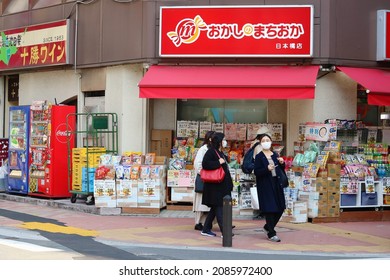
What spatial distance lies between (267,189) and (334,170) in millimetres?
2979

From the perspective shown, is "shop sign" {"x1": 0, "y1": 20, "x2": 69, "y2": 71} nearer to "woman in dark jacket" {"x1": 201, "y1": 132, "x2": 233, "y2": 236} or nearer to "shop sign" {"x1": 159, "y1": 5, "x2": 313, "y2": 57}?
"shop sign" {"x1": 159, "y1": 5, "x2": 313, "y2": 57}

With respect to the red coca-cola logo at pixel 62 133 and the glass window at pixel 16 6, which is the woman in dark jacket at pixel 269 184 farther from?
the glass window at pixel 16 6

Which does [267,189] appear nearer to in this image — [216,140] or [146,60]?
[216,140]

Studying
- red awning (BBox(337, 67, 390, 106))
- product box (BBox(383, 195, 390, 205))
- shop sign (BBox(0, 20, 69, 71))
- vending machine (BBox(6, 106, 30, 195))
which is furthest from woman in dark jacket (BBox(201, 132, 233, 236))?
vending machine (BBox(6, 106, 30, 195))

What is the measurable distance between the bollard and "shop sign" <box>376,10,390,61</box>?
613 cm

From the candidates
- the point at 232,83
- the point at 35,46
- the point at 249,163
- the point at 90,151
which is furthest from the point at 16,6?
the point at 249,163

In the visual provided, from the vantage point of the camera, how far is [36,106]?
1727 cm

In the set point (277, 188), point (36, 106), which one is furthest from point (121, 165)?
point (277, 188)

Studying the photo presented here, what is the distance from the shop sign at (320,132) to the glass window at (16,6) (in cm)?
923

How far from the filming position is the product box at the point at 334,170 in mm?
14570

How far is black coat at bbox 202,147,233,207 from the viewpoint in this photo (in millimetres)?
12227

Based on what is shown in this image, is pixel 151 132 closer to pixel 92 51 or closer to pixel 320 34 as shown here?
pixel 92 51

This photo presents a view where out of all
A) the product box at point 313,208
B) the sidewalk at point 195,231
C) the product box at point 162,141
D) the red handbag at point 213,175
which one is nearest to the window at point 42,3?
the product box at point 162,141

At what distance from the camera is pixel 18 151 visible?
18078mm
